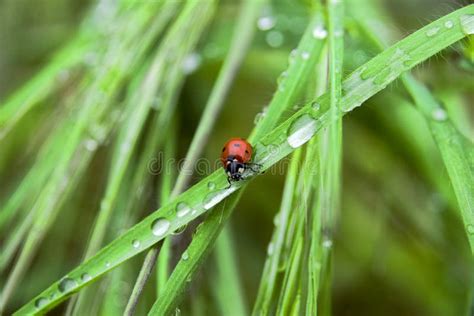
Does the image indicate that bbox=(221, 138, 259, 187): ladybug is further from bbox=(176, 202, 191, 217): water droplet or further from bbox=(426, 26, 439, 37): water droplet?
bbox=(426, 26, 439, 37): water droplet

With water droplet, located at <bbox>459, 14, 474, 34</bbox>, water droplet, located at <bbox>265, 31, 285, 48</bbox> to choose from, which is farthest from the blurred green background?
water droplet, located at <bbox>459, 14, 474, 34</bbox>

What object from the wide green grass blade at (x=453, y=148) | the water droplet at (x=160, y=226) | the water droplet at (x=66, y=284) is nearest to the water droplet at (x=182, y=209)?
the water droplet at (x=160, y=226)

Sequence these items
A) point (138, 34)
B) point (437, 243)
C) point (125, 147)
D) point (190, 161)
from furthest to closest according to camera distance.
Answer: point (437, 243)
point (138, 34)
point (125, 147)
point (190, 161)

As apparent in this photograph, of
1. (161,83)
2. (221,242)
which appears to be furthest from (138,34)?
(221,242)

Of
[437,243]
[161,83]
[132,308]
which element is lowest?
[132,308]

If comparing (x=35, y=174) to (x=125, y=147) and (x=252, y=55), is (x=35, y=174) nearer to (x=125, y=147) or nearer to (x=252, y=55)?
(x=125, y=147)

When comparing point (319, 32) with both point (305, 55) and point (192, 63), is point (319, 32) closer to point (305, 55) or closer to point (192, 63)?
point (305, 55)

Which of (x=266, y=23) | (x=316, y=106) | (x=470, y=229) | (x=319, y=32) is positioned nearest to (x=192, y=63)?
(x=266, y=23)
